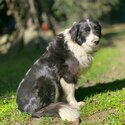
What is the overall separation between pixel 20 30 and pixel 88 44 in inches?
608

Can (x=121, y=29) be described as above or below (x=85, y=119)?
below

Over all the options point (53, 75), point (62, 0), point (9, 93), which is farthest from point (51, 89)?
point (62, 0)

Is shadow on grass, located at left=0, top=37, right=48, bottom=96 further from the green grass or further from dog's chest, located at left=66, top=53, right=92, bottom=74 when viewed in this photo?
dog's chest, located at left=66, top=53, right=92, bottom=74

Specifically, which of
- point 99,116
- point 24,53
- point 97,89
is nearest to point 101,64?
point 97,89

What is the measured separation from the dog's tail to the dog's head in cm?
133

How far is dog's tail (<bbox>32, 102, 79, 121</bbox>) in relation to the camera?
7639 millimetres

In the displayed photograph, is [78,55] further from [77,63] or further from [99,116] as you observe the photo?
[99,116]

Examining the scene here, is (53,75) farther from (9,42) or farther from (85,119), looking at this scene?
(9,42)

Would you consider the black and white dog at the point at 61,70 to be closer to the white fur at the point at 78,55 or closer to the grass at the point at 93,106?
the white fur at the point at 78,55

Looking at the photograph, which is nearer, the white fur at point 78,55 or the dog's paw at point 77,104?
the dog's paw at point 77,104

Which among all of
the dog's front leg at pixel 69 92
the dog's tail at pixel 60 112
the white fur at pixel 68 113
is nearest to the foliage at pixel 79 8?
the dog's front leg at pixel 69 92

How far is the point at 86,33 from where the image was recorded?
27.6 ft

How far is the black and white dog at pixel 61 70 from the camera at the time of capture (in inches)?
324

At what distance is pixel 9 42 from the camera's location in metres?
25.8
